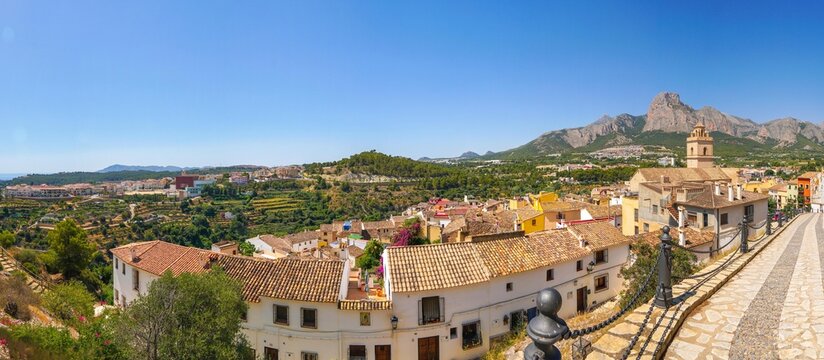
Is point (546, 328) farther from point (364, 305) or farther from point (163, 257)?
point (163, 257)

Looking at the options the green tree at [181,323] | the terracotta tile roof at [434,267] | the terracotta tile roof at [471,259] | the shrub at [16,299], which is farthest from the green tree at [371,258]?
the green tree at [181,323]

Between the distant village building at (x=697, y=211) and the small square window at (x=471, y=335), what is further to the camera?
the distant village building at (x=697, y=211)

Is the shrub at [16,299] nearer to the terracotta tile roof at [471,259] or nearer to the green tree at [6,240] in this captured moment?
the terracotta tile roof at [471,259]

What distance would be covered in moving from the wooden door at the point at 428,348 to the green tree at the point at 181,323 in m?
6.14

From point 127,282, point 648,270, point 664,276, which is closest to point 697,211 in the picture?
point 648,270

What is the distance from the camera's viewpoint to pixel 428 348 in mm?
15727

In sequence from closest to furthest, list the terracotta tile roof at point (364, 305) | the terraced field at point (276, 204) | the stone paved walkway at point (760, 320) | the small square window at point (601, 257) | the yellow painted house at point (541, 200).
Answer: the stone paved walkway at point (760, 320) < the terracotta tile roof at point (364, 305) < the small square window at point (601, 257) < the yellow painted house at point (541, 200) < the terraced field at point (276, 204)

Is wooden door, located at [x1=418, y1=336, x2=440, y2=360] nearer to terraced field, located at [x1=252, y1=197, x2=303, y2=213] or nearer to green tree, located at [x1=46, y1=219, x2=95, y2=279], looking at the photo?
green tree, located at [x1=46, y1=219, x2=95, y2=279]

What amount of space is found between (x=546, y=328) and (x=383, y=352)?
44.8 feet

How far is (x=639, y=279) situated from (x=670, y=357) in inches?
415

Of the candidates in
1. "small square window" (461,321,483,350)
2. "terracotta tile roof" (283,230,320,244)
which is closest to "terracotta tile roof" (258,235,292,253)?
"terracotta tile roof" (283,230,320,244)

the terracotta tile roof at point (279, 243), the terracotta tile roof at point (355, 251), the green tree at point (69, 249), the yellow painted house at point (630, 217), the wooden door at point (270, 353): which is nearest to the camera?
the wooden door at point (270, 353)

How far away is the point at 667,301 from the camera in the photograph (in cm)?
649

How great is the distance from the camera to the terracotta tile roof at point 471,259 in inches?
614
